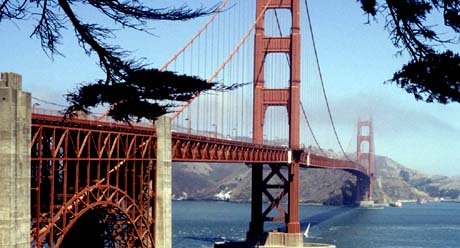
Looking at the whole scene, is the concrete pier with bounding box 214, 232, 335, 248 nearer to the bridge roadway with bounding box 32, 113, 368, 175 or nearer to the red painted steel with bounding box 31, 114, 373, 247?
the bridge roadway with bounding box 32, 113, 368, 175

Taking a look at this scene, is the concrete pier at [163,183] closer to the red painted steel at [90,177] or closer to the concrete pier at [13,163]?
the red painted steel at [90,177]

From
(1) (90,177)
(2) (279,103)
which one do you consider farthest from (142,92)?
(2) (279,103)

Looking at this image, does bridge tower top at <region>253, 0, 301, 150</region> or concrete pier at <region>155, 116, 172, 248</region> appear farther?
bridge tower top at <region>253, 0, 301, 150</region>

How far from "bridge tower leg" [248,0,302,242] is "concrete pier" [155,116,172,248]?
93.2ft

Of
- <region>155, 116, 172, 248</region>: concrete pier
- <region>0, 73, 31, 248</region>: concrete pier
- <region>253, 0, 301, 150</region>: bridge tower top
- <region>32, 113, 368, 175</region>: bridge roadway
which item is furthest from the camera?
<region>253, 0, 301, 150</region>: bridge tower top

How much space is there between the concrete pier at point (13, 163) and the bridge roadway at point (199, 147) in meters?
1.53

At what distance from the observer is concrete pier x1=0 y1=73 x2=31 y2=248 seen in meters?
25.7

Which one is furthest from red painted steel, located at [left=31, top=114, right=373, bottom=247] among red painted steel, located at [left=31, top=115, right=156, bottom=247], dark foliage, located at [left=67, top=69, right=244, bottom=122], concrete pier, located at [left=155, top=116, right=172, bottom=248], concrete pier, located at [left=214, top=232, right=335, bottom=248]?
concrete pier, located at [left=214, top=232, right=335, bottom=248]

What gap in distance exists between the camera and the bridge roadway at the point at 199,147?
2955 centimetres

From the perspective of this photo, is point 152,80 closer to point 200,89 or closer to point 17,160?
point 200,89

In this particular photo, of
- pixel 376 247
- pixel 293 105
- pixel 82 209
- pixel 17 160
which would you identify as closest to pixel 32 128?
pixel 17 160

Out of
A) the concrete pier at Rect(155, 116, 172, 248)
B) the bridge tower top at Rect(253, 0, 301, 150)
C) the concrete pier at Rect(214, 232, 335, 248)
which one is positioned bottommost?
the concrete pier at Rect(214, 232, 335, 248)

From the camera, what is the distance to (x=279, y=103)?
234 ft

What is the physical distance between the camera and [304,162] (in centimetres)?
7650
